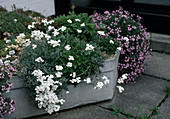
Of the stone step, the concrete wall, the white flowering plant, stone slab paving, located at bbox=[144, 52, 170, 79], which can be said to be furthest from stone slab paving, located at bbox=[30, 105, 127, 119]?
the concrete wall

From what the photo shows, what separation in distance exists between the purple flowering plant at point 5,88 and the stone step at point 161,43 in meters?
3.02

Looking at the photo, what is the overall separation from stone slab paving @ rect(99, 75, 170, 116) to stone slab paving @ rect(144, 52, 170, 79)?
0.62 ft

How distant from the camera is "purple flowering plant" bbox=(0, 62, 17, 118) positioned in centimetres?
253

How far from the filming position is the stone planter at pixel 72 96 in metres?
2.77

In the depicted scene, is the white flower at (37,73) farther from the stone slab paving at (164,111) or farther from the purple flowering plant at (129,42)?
the stone slab paving at (164,111)

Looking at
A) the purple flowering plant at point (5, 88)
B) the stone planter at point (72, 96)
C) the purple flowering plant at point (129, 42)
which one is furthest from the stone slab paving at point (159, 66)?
the purple flowering plant at point (5, 88)

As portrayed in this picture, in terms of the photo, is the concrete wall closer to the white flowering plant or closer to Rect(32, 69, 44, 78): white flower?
the white flowering plant

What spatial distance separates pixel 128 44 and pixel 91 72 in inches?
34.9

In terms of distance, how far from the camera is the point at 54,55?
9.15ft

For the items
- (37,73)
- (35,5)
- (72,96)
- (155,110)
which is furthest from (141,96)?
(35,5)

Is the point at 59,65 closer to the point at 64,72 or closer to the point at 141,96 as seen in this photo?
the point at 64,72

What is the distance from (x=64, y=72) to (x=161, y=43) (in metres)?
2.62

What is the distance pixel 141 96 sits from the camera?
3.33 meters

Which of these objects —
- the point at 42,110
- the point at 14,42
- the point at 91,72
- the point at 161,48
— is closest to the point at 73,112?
the point at 42,110
